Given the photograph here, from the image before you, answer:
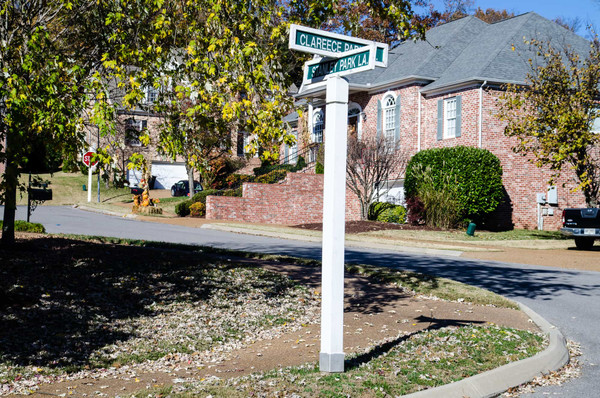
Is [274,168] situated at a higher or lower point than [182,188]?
higher

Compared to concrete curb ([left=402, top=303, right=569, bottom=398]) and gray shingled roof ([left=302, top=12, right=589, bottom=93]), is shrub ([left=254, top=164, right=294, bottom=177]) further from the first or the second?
concrete curb ([left=402, top=303, right=569, bottom=398])

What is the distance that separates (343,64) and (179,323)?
4064 mm

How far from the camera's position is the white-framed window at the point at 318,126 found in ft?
120

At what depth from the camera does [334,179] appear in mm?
5793

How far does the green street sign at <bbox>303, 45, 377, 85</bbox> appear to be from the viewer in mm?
5793

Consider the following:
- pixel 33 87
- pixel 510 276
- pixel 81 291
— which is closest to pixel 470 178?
pixel 510 276

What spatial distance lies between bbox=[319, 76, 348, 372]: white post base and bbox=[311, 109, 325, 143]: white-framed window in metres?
30.6

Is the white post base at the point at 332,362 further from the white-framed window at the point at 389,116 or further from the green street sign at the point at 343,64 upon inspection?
the white-framed window at the point at 389,116

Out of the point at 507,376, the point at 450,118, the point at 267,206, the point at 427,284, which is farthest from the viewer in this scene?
the point at 267,206

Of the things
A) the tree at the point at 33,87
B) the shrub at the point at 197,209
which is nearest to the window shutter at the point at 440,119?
the shrub at the point at 197,209

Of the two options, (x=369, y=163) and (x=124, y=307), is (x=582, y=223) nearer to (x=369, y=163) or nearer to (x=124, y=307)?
(x=369, y=163)

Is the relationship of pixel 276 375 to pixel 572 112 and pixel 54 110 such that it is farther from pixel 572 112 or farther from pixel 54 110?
pixel 572 112

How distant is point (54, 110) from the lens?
795 centimetres

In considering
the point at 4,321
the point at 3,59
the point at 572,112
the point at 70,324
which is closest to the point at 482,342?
the point at 70,324
